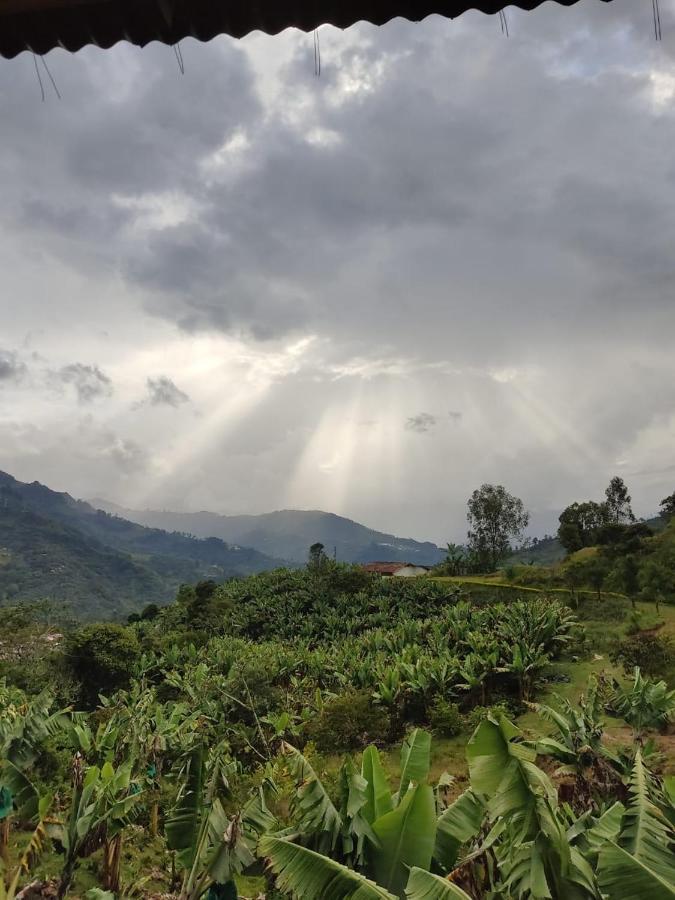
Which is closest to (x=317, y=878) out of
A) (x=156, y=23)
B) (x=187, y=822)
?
(x=187, y=822)

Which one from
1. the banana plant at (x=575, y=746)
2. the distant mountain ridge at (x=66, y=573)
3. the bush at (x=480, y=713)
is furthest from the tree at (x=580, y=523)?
the distant mountain ridge at (x=66, y=573)

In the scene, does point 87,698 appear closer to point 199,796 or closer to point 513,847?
point 199,796

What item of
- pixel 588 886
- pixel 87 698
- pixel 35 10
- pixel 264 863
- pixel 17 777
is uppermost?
pixel 35 10

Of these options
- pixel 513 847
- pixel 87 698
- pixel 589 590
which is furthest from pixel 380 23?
pixel 589 590

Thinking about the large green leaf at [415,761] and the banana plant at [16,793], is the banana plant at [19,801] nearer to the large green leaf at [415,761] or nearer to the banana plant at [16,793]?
the banana plant at [16,793]

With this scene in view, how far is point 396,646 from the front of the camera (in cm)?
2525

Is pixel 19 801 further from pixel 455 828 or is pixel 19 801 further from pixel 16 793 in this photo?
pixel 455 828

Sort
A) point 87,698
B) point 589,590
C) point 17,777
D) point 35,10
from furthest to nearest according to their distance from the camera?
point 589,590 < point 87,698 < point 17,777 < point 35,10

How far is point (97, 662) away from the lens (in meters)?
23.9

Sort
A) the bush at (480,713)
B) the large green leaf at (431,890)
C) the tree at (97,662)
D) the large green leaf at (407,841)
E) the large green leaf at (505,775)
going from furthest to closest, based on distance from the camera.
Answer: the tree at (97,662) < the bush at (480,713) < the large green leaf at (407,841) < the large green leaf at (505,775) < the large green leaf at (431,890)

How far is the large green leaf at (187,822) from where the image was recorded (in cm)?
533

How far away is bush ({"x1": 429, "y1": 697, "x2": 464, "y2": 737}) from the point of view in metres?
16.5

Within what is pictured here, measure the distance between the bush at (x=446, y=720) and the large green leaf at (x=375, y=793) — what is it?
12775mm

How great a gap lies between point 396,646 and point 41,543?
6415 inches
